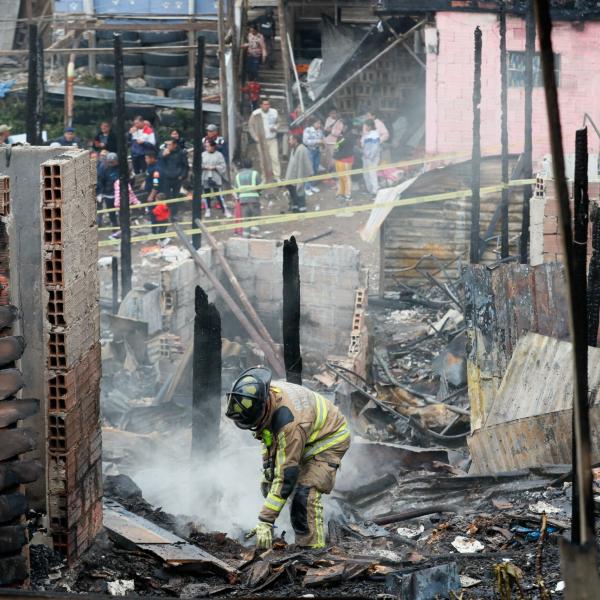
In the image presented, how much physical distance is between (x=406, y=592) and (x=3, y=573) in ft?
7.80

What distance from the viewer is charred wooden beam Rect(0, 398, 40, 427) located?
688cm

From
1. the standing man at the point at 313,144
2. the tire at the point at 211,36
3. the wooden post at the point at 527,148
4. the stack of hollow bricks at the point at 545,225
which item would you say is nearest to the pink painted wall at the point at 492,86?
the standing man at the point at 313,144

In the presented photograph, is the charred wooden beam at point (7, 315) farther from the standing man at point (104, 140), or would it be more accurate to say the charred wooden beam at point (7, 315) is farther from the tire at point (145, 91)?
the tire at point (145, 91)

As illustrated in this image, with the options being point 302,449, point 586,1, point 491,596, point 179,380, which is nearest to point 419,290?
point 179,380

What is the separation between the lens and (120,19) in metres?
26.5

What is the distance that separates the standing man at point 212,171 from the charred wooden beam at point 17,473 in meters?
14.6

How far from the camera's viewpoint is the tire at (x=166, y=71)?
26.9 m

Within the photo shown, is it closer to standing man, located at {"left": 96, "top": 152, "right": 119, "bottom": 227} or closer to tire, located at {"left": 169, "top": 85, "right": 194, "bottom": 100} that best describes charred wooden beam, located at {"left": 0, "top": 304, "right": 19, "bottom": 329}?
standing man, located at {"left": 96, "top": 152, "right": 119, "bottom": 227}

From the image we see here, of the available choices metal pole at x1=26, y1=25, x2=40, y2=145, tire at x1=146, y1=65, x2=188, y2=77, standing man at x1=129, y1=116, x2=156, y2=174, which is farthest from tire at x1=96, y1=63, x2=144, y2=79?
metal pole at x1=26, y1=25, x2=40, y2=145

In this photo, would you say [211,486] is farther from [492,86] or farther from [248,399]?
[492,86]

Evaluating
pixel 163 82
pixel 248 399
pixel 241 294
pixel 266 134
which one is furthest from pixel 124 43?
pixel 248 399

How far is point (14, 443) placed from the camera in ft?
22.7

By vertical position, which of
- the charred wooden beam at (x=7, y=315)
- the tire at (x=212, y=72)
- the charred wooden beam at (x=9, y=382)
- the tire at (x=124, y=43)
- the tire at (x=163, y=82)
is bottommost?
the charred wooden beam at (x=9, y=382)

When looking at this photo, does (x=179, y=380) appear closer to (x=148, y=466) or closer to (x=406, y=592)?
(x=148, y=466)
